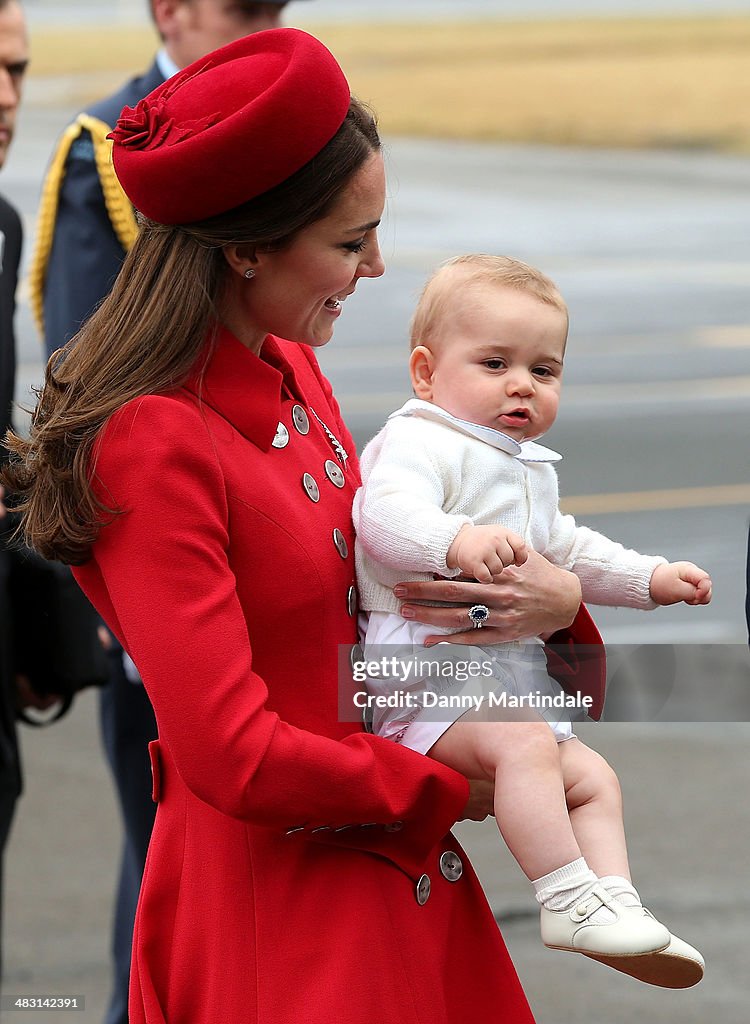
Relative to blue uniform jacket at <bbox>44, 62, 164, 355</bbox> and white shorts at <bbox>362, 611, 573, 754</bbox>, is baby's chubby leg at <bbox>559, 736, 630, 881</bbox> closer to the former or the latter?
white shorts at <bbox>362, 611, 573, 754</bbox>

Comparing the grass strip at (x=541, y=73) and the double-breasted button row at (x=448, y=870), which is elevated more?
the grass strip at (x=541, y=73)

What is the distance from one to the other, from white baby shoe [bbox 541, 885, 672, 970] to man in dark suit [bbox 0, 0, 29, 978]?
6.04 feet

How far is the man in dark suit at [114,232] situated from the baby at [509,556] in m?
1.50

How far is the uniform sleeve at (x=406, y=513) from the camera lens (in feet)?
6.80

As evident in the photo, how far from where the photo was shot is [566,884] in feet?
6.82

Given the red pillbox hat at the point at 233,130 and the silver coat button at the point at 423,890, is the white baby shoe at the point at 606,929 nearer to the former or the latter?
the silver coat button at the point at 423,890

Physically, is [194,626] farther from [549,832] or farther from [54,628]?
[54,628]

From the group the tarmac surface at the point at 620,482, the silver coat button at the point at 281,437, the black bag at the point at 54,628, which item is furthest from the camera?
the tarmac surface at the point at 620,482

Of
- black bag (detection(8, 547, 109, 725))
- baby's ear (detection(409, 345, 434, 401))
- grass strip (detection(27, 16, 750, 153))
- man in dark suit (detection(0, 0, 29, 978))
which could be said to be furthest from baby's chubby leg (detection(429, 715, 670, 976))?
grass strip (detection(27, 16, 750, 153))

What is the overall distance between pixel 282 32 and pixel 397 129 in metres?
21.5

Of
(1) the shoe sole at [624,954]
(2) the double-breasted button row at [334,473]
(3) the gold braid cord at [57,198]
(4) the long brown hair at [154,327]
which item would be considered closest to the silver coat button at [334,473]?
(2) the double-breasted button row at [334,473]

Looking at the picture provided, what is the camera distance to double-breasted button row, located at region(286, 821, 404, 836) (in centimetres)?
201

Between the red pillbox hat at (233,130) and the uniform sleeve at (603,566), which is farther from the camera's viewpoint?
the uniform sleeve at (603,566)

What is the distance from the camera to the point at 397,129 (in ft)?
75.6
